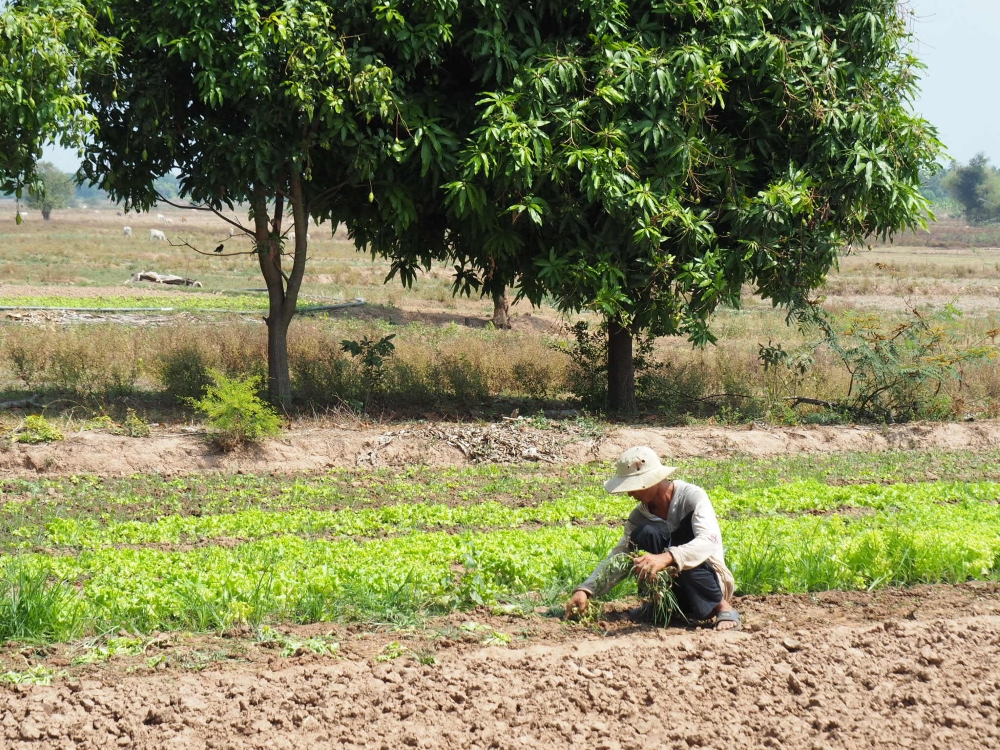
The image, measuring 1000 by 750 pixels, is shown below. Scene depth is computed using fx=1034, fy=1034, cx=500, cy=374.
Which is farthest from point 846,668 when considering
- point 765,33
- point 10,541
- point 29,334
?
point 29,334

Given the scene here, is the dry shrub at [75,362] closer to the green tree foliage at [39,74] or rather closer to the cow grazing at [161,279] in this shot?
the green tree foliage at [39,74]

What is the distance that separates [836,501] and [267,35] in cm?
884

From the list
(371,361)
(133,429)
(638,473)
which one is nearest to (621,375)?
(371,361)

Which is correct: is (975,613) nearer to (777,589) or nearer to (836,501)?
(777,589)

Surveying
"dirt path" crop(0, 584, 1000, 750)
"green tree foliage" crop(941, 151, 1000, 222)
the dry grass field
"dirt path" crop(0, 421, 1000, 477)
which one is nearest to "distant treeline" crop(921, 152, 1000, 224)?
"green tree foliage" crop(941, 151, 1000, 222)

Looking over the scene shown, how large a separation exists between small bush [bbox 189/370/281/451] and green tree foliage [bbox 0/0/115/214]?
351 cm

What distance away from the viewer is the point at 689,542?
21.0ft

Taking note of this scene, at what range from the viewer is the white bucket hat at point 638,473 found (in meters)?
6.18

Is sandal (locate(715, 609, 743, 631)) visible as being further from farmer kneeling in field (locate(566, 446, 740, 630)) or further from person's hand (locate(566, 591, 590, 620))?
person's hand (locate(566, 591, 590, 620))

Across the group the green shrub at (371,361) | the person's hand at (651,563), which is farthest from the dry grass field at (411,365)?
the person's hand at (651,563)

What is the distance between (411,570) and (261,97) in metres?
8.56

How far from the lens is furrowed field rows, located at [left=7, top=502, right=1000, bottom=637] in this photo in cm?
648

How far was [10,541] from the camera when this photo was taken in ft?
29.1

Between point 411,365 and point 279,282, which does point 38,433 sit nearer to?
point 279,282
